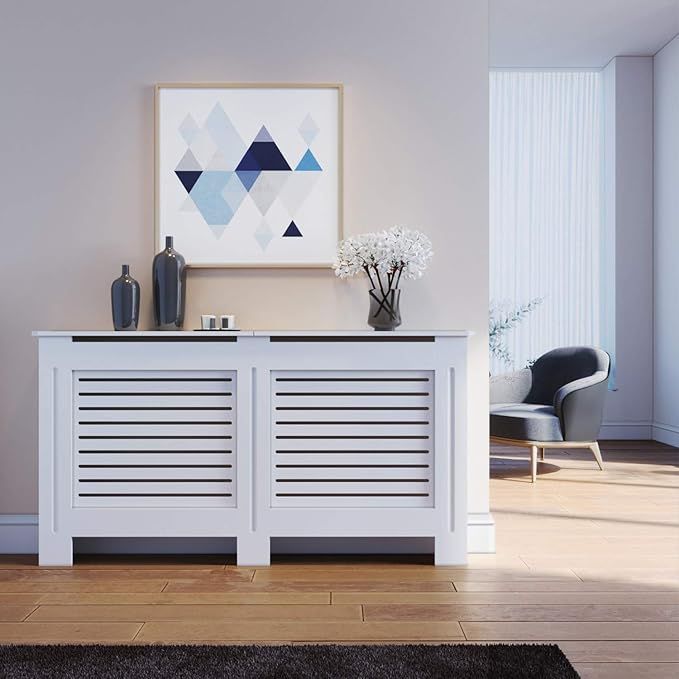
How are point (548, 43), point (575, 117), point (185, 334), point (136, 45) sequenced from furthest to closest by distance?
point (575, 117), point (548, 43), point (136, 45), point (185, 334)

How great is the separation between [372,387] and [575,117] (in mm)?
4331

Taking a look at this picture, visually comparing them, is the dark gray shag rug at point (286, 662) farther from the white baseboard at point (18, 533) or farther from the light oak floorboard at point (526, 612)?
the white baseboard at point (18, 533)

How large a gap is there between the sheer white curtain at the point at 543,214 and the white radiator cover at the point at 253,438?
3441 millimetres

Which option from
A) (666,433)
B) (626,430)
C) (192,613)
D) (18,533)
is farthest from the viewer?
(626,430)

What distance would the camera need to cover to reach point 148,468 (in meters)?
2.67

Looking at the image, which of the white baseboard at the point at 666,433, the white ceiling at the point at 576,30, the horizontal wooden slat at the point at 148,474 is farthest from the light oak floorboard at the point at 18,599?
the white baseboard at the point at 666,433

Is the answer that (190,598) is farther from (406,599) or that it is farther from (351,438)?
(351,438)

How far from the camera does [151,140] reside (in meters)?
2.97

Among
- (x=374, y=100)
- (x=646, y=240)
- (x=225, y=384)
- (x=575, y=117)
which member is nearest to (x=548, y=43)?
(x=575, y=117)

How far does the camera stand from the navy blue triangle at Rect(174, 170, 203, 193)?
9.69 ft

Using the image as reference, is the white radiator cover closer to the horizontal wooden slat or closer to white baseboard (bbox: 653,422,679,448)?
the horizontal wooden slat

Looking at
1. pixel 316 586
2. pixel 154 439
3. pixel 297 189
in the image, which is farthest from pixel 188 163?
pixel 316 586

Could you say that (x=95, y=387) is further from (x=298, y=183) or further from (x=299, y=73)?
(x=299, y=73)

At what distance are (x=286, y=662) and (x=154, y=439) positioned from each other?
111 cm
